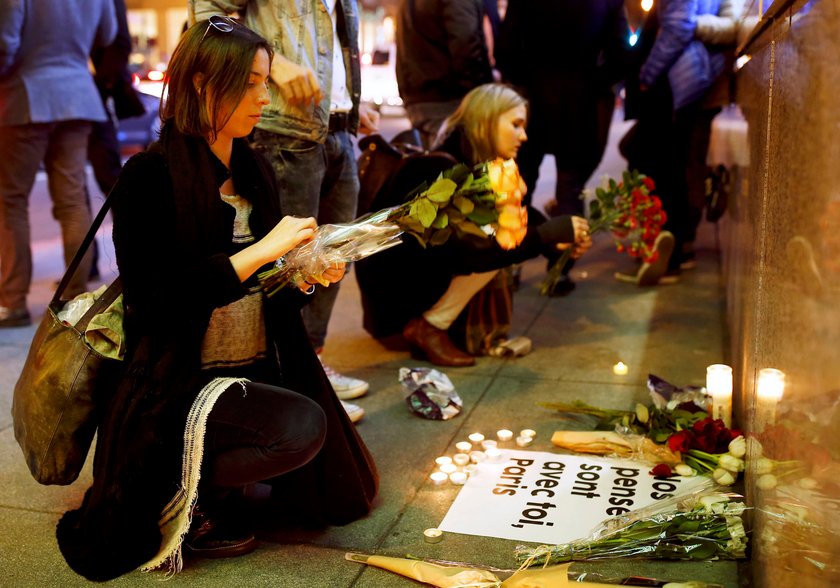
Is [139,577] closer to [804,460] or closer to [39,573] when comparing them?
[39,573]

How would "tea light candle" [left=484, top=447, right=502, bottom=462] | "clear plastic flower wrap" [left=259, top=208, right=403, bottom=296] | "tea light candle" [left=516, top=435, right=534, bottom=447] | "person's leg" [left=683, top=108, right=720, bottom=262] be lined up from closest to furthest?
1. "clear plastic flower wrap" [left=259, top=208, right=403, bottom=296]
2. "tea light candle" [left=484, top=447, right=502, bottom=462]
3. "tea light candle" [left=516, top=435, right=534, bottom=447]
4. "person's leg" [left=683, top=108, right=720, bottom=262]

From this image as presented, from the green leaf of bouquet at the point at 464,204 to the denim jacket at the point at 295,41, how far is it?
0.92 meters

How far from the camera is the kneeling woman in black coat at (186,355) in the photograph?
2803 millimetres

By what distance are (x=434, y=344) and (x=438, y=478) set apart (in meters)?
1.52

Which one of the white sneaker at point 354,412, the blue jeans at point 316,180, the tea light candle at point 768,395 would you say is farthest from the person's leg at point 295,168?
the tea light candle at point 768,395

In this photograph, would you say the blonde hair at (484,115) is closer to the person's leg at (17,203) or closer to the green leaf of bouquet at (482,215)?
the green leaf of bouquet at (482,215)

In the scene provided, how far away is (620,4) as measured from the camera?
6297 mm

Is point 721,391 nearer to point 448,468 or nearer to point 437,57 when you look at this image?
point 448,468

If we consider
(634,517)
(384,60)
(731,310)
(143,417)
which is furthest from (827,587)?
(384,60)

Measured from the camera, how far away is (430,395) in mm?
4316

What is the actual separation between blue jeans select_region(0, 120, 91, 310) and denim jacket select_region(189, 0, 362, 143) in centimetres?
227

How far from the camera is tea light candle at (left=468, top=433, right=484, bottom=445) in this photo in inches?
156

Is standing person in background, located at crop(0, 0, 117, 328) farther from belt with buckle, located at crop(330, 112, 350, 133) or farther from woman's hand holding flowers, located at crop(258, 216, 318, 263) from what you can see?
→ woman's hand holding flowers, located at crop(258, 216, 318, 263)

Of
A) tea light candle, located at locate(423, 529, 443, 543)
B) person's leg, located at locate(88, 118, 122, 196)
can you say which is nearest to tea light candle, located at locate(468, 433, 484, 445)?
tea light candle, located at locate(423, 529, 443, 543)
